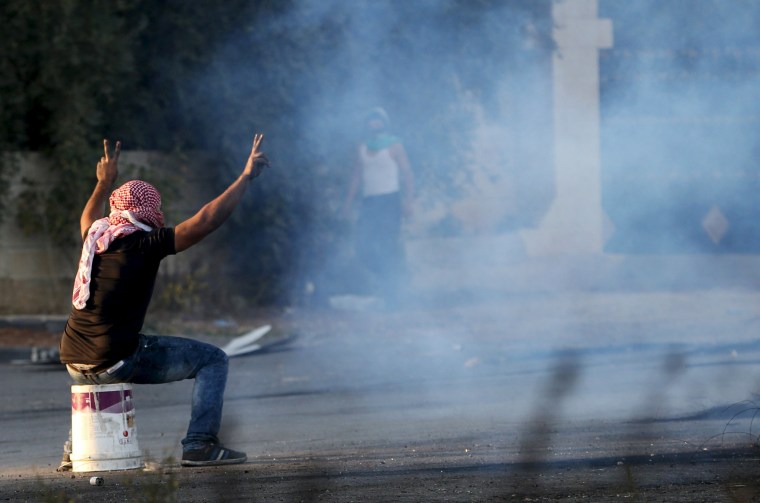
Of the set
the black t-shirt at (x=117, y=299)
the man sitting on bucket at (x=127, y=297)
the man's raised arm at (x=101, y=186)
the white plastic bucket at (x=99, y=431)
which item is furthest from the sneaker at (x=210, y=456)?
the man's raised arm at (x=101, y=186)

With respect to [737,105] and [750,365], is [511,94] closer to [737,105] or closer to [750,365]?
[737,105]

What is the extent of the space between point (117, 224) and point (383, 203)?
20.1 feet

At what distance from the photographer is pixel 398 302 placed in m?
11.5

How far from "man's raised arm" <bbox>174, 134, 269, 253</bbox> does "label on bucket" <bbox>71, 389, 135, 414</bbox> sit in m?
0.69

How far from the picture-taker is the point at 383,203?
37.7 feet

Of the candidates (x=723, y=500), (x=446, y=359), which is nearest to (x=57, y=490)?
(x=723, y=500)

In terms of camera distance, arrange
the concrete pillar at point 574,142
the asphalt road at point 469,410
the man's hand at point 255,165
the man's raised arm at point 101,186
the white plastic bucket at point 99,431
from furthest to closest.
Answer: the concrete pillar at point 574,142
the man's raised arm at point 101,186
the white plastic bucket at point 99,431
the man's hand at point 255,165
the asphalt road at point 469,410

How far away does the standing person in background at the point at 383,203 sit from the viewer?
1134cm

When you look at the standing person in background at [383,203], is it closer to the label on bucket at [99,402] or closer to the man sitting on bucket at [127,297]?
the man sitting on bucket at [127,297]

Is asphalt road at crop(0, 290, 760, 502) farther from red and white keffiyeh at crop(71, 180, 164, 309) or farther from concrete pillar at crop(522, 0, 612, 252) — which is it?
concrete pillar at crop(522, 0, 612, 252)

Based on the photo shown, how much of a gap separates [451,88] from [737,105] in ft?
9.21

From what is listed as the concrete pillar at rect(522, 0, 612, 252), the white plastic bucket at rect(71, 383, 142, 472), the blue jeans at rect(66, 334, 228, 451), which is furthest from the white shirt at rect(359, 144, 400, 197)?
the white plastic bucket at rect(71, 383, 142, 472)

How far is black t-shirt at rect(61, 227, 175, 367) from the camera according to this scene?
17.6 feet

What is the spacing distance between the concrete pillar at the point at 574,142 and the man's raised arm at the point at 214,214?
6.72m
